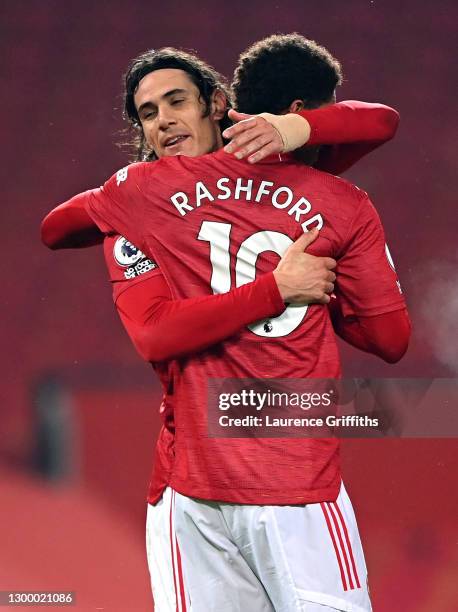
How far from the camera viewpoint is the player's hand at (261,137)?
4.27 feet

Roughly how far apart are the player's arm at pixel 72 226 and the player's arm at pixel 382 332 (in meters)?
0.39

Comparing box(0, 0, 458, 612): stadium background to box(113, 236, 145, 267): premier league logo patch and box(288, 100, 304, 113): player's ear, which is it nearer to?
box(288, 100, 304, 113): player's ear

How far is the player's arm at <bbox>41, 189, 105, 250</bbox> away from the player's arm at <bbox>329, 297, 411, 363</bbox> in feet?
1.29

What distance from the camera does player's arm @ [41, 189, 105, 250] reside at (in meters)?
1.49

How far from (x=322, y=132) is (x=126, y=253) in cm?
32

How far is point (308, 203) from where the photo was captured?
1323 mm

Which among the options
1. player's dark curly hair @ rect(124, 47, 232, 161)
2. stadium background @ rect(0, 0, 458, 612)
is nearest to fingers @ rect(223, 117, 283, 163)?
player's dark curly hair @ rect(124, 47, 232, 161)

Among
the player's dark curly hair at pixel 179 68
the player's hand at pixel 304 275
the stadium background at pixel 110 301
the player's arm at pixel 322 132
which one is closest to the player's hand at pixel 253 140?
the player's arm at pixel 322 132

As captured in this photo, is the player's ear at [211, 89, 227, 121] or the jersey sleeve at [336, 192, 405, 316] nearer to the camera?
the jersey sleeve at [336, 192, 405, 316]

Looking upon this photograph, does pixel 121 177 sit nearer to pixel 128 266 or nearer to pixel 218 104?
pixel 128 266

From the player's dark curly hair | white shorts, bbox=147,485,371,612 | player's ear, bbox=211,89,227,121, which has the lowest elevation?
white shorts, bbox=147,485,371,612

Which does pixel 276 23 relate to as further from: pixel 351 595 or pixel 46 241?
pixel 351 595

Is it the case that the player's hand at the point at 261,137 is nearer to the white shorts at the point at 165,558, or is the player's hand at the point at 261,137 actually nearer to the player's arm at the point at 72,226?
the player's arm at the point at 72,226

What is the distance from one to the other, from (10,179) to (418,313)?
3.68 ft
